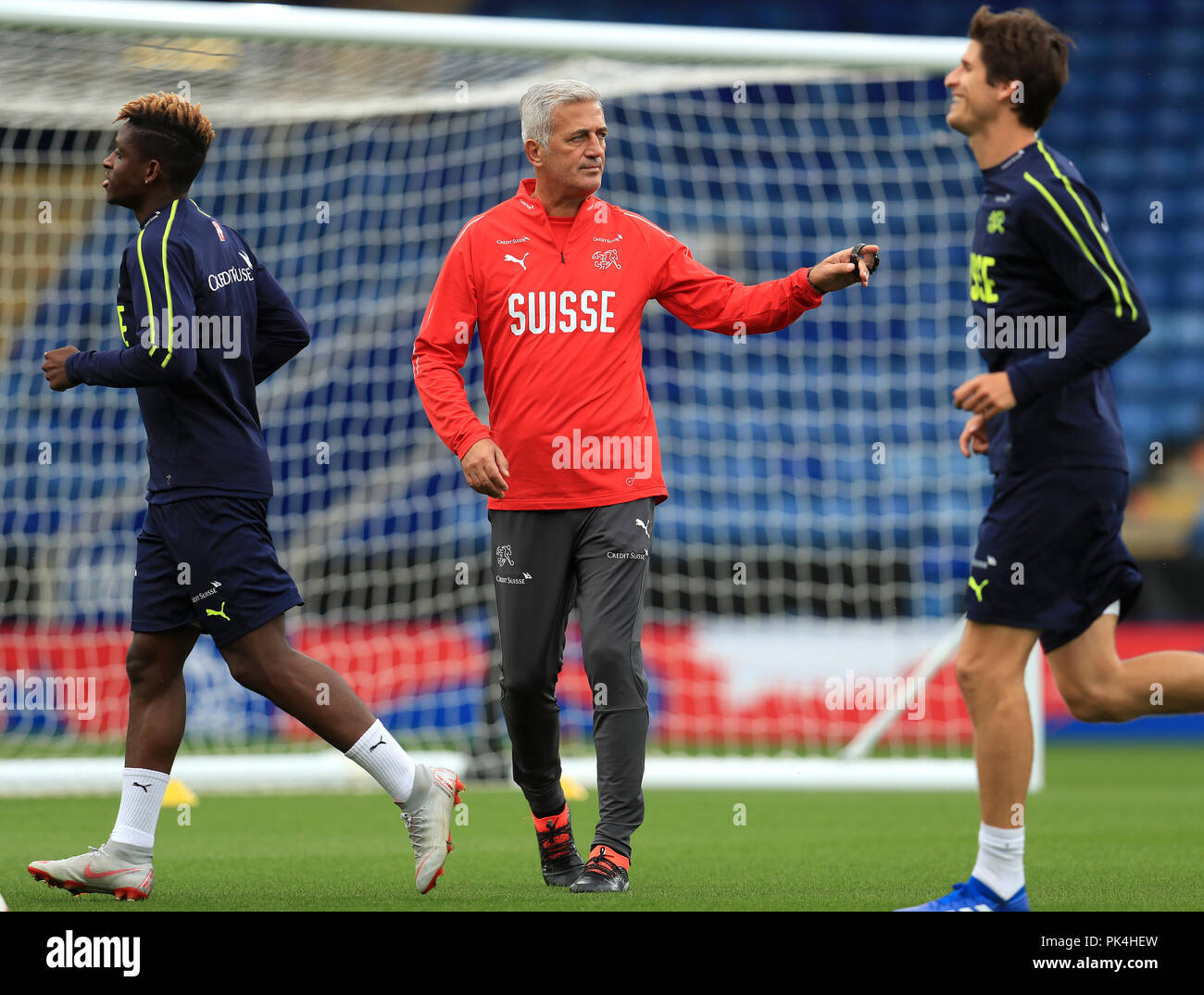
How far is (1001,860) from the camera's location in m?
3.19

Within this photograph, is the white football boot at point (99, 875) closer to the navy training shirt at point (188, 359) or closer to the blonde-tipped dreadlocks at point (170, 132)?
the navy training shirt at point (188, 359)

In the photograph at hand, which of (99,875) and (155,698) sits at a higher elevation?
(155,698)

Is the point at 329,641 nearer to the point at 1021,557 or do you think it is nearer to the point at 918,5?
the point at 1021,557

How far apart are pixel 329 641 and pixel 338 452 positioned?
2.07m

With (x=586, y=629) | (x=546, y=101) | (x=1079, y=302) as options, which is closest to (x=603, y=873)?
(x=586, y=629)

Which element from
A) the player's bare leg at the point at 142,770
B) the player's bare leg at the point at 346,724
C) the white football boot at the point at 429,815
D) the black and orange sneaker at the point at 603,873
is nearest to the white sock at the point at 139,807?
the player's bare leg at the point at 142,770

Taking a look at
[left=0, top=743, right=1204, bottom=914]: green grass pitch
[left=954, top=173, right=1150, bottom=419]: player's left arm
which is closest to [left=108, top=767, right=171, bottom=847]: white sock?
[left=0, top=743, right=1204, bottom=914]: green grass pitch

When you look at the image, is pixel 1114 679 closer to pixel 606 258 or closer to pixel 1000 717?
pixel 1000 717

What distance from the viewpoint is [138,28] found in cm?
601

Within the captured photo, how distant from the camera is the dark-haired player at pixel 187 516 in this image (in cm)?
367

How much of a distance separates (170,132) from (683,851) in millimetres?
2572

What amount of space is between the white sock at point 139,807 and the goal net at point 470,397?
2.79m

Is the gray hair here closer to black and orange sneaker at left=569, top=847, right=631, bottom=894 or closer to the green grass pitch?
black and orange sneaker at left=569, top=847, right=631, bottom=894
